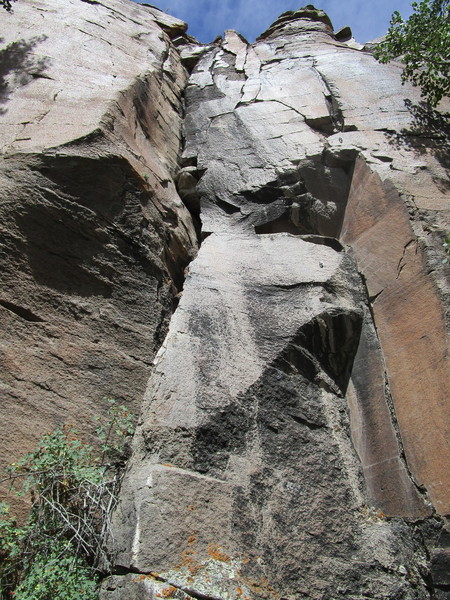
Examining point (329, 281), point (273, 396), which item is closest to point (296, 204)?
point (329, 281)

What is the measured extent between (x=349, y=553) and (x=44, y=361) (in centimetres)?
242

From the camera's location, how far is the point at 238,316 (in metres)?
4.30

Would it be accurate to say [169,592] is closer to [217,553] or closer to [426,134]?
[217,553]

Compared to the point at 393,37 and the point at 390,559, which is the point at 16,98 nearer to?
the point at 393,37

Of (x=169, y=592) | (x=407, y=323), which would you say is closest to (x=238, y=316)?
(x=407, y=323)

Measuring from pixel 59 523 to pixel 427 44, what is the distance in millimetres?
6501

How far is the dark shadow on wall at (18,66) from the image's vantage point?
5.52m

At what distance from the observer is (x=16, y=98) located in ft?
17.5

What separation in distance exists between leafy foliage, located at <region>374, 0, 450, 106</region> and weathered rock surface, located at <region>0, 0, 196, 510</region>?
10.8ft

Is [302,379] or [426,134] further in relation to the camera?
[426,134]

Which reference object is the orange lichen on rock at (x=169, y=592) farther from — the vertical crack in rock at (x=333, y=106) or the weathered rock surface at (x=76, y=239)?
the vertical crack in rock at (x=333, y=106)

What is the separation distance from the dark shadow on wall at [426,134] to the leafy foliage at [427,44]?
Result: 197 millimetres

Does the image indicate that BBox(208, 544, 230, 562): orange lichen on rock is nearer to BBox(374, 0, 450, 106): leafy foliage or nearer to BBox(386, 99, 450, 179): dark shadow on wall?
BBox(386, 99, 450, 179): dark shadow on wall

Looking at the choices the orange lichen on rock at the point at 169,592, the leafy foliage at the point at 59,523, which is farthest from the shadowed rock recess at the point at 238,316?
the leafy foliage at the point at 59,523
